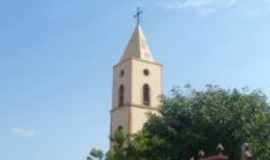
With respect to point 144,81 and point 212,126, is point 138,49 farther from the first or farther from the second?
point 212,126

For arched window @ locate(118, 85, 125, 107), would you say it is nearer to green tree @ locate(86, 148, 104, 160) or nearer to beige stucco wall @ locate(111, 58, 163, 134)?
beige stucco wall @ locate(111, 58, 163, 134)

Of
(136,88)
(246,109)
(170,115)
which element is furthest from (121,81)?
(246,109)

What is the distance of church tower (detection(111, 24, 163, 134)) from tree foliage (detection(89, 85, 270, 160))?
768 cm

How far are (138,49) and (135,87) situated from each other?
11.7 ft

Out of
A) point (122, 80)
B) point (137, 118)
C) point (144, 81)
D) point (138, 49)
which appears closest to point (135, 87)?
point (144, 81)

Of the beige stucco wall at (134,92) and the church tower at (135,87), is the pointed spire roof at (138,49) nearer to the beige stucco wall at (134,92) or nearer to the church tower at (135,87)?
the church tower at (135,87)

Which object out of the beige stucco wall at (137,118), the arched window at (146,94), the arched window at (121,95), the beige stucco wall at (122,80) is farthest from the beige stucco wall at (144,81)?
the arched window at (121,95)

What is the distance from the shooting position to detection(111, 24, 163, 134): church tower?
38969 millimetres

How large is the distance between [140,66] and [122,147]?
13232 mm

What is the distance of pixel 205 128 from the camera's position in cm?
2939

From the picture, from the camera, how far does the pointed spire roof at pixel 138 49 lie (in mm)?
41625

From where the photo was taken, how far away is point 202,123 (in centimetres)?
2938

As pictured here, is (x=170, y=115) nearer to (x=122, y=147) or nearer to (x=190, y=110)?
(x=190, y=110)

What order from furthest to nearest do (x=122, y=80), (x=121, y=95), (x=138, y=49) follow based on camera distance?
(x=138, y=49), (x=122, y=80), (x=121, y=95)
